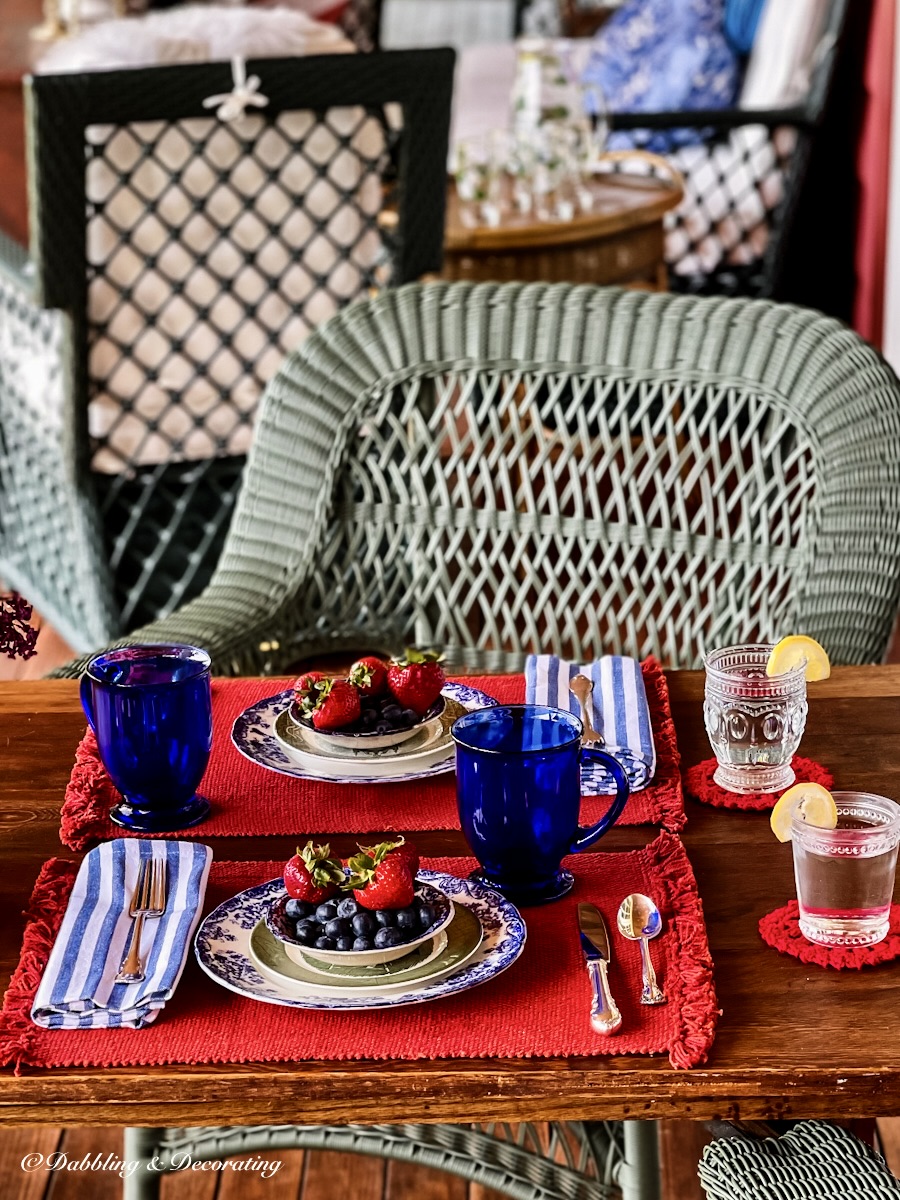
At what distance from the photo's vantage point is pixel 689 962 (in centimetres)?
81

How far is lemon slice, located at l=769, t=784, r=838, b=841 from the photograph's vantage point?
866 millimetres

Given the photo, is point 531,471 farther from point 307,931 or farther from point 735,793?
point 307,931

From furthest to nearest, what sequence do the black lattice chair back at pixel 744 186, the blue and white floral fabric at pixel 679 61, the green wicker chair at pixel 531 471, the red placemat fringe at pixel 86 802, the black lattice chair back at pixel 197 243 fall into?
the blue and white floral fabric at pixel 679 61 < the black lattice chair back at pixel 744 186 < the black lattice chair back at pixel 197 243 < the green wicker chair at pixel 531 471 < the red placemat fringe at pixel 86 802

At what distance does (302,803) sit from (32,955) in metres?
0.22

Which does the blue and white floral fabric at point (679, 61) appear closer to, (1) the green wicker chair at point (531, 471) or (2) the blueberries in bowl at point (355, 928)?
(1) the green wicker chair at point (531, 471)

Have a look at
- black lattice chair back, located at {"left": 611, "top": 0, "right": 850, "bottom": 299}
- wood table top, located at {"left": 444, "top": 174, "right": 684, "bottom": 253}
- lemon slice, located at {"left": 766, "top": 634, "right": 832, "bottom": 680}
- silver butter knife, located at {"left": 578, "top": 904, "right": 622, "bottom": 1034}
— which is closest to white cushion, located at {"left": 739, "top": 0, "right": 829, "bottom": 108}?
black lattice chair back, located at {"left": 611, "top": 0, "right": 850, "bottom": 299}

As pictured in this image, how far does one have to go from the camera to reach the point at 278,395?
1.60m

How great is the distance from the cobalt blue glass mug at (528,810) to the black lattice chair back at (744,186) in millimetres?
2816

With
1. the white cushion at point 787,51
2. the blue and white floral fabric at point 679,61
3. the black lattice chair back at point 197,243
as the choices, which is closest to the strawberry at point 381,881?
the black lattice chair back at point 197,243

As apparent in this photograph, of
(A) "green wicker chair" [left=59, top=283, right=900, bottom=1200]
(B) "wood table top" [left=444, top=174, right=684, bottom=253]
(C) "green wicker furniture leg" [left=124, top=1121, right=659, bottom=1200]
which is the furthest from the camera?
(B) "wood table top" [left=444, top=174, right=684, bottom=253]

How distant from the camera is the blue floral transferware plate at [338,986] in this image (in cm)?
77

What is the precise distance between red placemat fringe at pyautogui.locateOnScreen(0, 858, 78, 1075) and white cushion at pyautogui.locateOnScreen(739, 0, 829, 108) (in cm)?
310

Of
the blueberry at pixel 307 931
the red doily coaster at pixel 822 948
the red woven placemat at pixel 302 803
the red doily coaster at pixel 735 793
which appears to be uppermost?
the blueberry at pixel 307 931

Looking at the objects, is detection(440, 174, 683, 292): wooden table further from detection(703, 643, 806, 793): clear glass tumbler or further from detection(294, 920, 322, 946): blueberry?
detection(294, 920, 322, 946): blueberry
